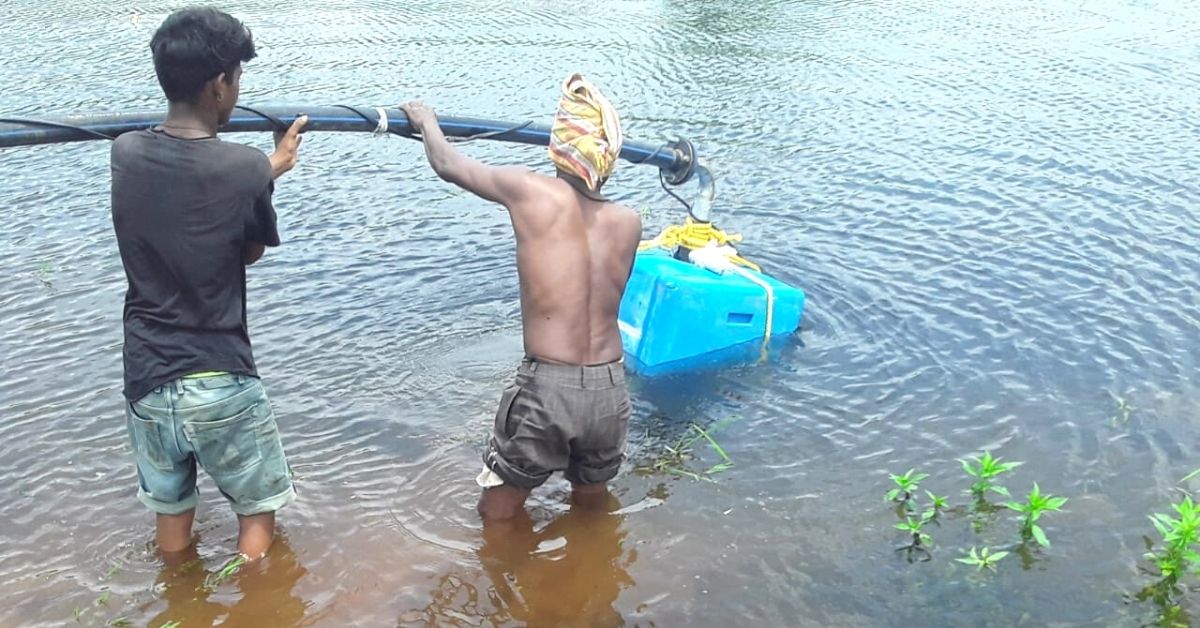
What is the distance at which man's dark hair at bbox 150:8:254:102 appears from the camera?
349 cm

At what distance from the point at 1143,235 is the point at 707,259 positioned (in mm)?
4231

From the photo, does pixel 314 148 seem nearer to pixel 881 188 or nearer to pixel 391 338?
pixel 391 338

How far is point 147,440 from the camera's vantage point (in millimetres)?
3936

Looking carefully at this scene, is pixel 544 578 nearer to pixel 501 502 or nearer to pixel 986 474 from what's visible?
pixel 501 502

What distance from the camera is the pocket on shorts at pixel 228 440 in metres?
3.88

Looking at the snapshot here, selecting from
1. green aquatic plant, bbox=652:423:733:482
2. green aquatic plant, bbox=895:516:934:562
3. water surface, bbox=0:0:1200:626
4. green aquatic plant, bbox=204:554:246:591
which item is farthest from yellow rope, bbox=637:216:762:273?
green aquatic plant, bbox=204:554:246:591

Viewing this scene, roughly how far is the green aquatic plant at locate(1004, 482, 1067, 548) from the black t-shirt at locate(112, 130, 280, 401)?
3.32 m

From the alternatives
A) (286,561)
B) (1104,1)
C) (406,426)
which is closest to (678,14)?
(1104,1)

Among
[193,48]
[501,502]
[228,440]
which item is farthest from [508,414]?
[193,48]

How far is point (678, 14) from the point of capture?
1862 centimetres

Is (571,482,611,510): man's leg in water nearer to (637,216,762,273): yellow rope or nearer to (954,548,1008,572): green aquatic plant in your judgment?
(954,548,1008,572): green aquatic plant

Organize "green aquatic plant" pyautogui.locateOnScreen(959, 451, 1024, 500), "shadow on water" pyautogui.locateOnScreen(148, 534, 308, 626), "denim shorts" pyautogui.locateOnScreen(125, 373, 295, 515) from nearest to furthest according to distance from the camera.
Result: "denim shorts" pyautogui.locateOnScreen(125, 373, 295, 515), "shadow on water" pyautogui.locateOnScreen(148, 534, 308, 626), "green aquatic plant" pyautogui.locateOnScreen(959, 451, 1024, 500)

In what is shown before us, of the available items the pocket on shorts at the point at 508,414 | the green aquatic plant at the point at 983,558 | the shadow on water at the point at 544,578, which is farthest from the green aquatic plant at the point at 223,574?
the green aquatic plant at the point at 983,558

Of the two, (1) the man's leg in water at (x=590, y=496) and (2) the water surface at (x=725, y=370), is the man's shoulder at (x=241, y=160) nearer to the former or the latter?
(2) the water surface at (x=725, y=370)
